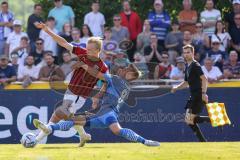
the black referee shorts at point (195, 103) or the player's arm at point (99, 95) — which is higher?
the player's arm at point (99, 95)

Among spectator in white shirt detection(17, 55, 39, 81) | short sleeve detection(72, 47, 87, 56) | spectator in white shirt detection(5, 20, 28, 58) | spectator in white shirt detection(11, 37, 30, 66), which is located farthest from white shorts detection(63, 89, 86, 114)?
spectator in white shirt detection(5, 20, 28, 58)

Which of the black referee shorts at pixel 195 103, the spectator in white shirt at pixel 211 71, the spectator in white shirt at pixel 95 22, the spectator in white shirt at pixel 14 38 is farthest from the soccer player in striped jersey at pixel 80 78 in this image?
the spectator in white shirt at pixel 95 22

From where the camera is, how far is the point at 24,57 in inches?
792

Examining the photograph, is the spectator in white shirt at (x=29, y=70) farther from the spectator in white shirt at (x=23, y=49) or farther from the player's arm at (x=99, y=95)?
the player's arm at (x=99, y=95)

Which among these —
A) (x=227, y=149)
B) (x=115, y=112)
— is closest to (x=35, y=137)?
(x=115, y=112)

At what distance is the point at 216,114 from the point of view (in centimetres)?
1691

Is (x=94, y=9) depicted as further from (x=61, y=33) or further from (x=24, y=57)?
(x=24, y=57)

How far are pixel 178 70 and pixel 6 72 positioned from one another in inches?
166

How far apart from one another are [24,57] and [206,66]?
4604 mm

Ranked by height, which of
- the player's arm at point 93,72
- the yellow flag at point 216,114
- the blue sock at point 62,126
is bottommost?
the yellow flag at point 216,114

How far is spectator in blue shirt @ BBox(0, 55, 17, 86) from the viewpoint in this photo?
19.2 meters

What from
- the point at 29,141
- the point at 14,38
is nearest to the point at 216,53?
the point at 14,38

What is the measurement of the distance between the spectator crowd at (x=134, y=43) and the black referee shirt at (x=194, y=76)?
202 centimetres

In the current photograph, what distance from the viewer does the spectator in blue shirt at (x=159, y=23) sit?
20.6 meters
